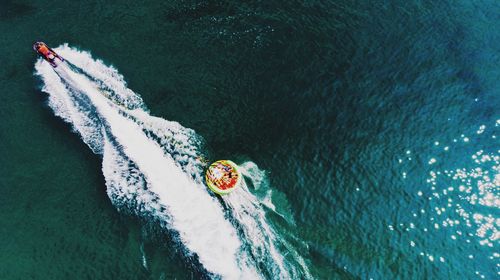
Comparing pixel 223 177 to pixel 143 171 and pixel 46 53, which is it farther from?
pixel 46 53

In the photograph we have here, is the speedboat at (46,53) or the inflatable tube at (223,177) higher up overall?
the speedboat at (46,53)

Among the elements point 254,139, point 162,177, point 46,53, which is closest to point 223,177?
point 254,139

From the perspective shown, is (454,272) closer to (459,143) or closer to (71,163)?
(459,143)

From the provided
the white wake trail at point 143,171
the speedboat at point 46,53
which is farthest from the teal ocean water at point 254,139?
the speedboat at point 46,53

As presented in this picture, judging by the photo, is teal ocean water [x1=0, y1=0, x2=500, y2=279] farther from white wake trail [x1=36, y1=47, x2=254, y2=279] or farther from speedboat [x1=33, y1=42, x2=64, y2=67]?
speedboat [x1=33, y1=42, x2=64, y2=67]

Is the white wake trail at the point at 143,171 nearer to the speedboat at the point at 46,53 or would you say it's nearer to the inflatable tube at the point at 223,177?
the speedboat at the point at 46,53

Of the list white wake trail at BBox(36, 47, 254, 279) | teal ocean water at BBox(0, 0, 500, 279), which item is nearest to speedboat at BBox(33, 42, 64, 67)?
white wake trail at BBox(36, 47, 254, 279)

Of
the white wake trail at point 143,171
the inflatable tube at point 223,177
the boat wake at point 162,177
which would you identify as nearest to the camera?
the boat wake at point 162,177
